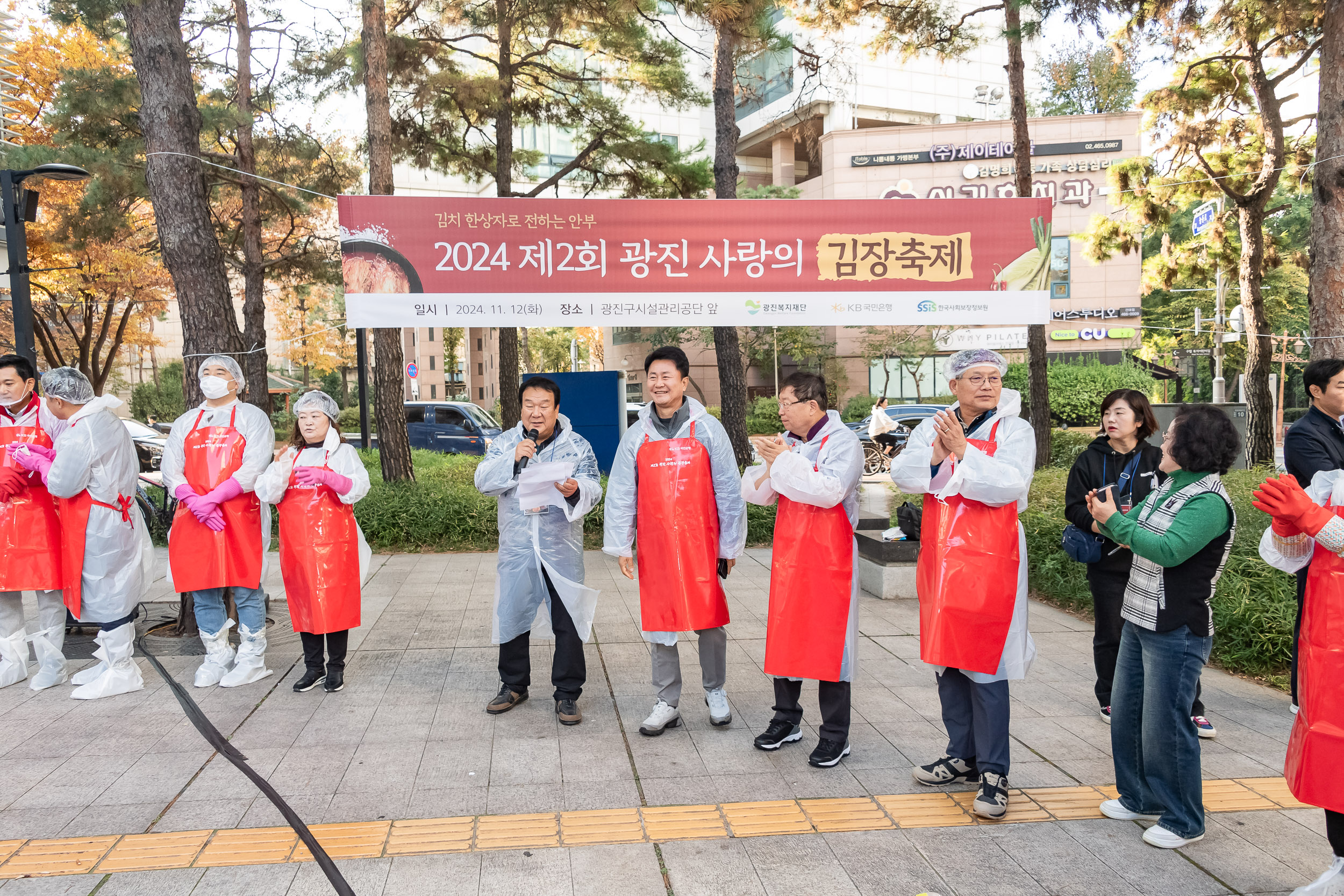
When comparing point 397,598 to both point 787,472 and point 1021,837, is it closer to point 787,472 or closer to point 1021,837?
point 787,472

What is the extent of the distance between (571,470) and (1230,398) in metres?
36.7

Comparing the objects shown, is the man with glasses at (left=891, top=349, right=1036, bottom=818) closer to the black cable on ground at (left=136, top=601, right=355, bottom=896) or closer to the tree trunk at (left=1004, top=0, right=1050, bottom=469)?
the black cable on ground at (left=136, top=601, right=355, bottom=896)

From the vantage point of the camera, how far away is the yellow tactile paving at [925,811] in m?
3.27

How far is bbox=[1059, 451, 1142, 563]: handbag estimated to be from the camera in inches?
159

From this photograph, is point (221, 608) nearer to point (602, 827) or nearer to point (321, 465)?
point (321, 465)

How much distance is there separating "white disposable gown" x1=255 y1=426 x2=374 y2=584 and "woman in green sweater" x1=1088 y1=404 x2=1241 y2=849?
368 centimetres

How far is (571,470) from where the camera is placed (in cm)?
430

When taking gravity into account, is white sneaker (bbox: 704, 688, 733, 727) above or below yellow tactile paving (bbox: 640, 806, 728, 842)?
above

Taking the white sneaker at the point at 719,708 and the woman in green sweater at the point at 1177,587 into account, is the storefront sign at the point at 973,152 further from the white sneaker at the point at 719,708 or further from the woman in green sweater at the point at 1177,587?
the woman in green sweater at the point at 1177,587

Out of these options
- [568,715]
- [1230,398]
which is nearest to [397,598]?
[568,715]

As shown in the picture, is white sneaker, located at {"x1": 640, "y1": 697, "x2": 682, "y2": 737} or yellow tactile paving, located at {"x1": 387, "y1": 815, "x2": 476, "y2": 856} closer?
yellow tactile paving, located at {"x1": 387, "y1": 815, "x2": 476, "y2": 856}

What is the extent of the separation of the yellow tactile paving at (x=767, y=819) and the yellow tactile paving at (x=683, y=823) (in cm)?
5

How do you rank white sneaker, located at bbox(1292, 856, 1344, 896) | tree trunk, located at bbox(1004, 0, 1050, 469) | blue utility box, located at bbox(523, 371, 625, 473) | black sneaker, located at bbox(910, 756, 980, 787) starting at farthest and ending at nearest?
blue utility box, located at bbox(523, 371, 625, 473), tree trunk, located at bbox(1004, 0, 1050, 469), black sneaker, located at bbox(910, 756, 980, 787), white sneaker, located at bbox(1292, 856, 1344, 896)

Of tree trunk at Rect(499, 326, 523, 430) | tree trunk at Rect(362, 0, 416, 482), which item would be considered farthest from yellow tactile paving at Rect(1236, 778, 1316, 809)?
tree trunk at Rect(499, 326, 523, 430)
